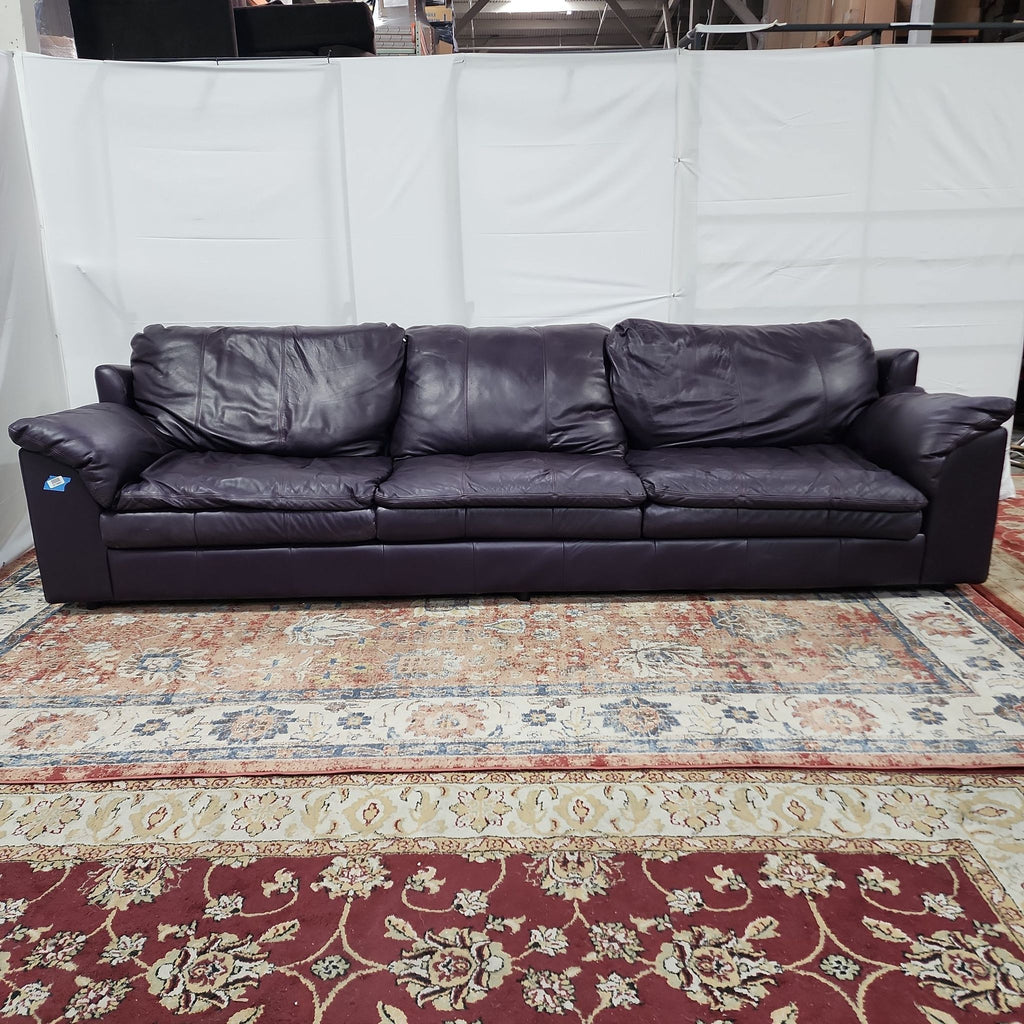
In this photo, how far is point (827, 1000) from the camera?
51.2 inches

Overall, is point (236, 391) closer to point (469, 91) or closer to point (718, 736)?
point (469, 91)

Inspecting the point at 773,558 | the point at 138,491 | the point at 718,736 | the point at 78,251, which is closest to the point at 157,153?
the point at 78,251

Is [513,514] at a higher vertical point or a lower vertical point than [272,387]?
lower

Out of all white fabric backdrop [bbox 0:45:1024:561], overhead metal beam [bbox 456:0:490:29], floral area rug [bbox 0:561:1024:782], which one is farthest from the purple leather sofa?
overhead metal beam [bbox 456:0:490:29]

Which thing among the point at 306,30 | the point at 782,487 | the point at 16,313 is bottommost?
the point at 782,487

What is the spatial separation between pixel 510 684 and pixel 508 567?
1.92 ft

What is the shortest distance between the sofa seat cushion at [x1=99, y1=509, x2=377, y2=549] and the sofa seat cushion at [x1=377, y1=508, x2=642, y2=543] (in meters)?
0.09

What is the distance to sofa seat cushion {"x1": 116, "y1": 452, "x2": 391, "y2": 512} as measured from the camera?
107 inches

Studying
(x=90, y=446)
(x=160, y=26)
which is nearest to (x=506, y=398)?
(x=90, y=446)

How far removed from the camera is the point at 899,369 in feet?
10.7

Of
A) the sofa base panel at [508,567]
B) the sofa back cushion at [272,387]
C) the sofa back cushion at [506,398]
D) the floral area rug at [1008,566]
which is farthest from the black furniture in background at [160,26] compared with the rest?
the floral area rug at [1008,566]

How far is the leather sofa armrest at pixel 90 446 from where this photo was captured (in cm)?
266

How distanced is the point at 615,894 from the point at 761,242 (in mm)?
3100

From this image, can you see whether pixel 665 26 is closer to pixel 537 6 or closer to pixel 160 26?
pixel 537 6
